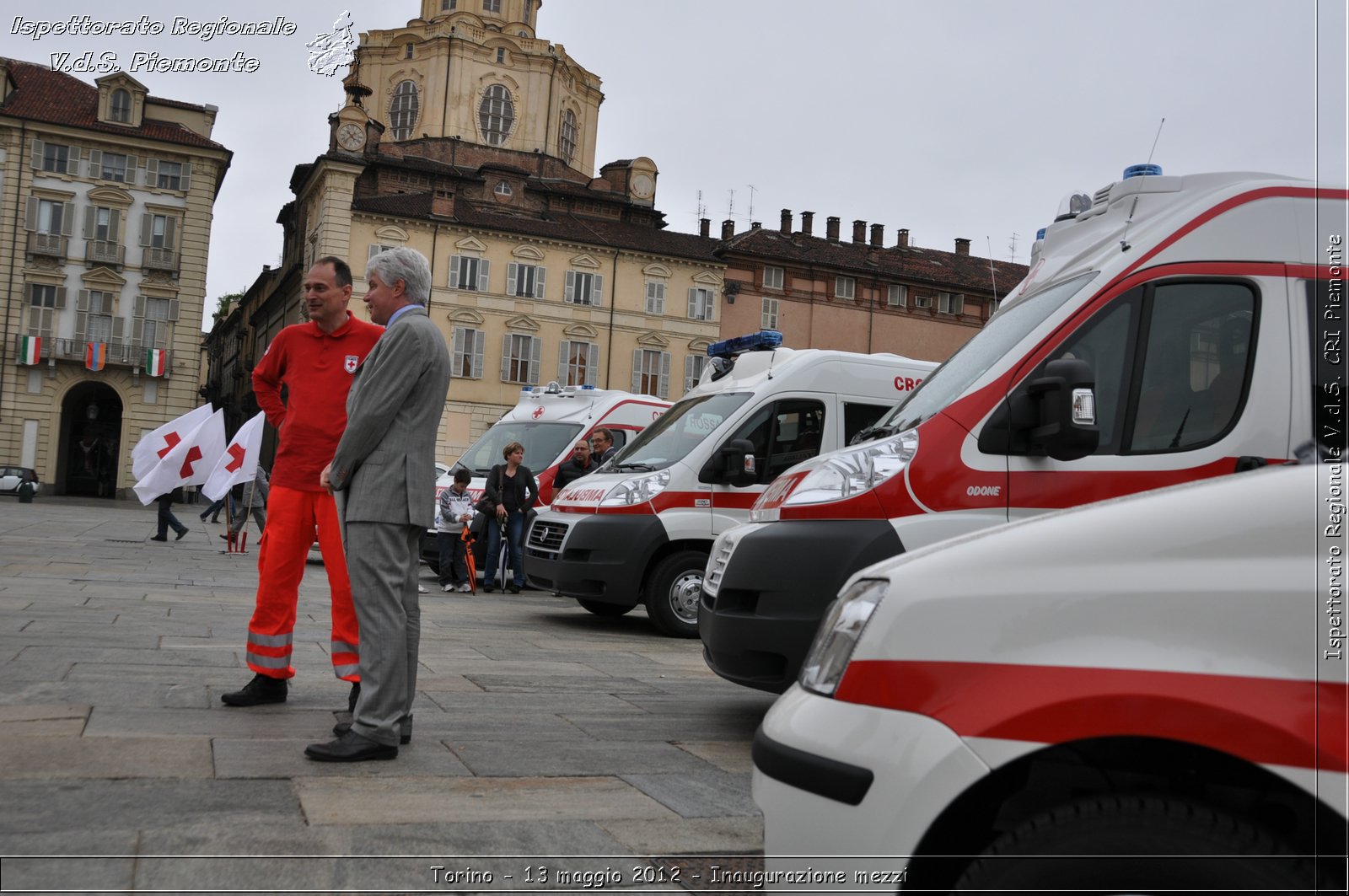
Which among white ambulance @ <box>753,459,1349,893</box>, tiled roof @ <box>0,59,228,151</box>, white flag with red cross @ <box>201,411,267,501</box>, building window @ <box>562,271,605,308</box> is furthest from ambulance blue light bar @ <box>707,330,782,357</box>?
tiled roof @ <box>0,59,228,151</box>

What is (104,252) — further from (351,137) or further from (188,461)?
(188,461)

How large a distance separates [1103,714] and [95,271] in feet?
185

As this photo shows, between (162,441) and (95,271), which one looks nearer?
(162,441)

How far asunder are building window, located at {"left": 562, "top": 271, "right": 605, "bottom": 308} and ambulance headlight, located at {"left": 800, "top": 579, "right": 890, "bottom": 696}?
52.9 m

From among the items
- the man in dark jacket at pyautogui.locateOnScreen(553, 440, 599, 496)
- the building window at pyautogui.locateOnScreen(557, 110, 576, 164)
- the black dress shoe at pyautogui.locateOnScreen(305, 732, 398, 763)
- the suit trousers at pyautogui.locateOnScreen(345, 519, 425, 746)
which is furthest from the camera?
the building window at pyautogui.locateOnScreen(557, 110, 576, 164)

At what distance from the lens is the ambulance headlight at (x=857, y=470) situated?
18.3ft

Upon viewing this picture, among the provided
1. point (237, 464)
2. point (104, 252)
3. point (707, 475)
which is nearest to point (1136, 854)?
point (707, 475)

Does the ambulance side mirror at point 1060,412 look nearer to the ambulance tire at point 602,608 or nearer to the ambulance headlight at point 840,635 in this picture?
the ambulance headlight at point 840,635

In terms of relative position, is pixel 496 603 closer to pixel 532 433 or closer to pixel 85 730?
pixel 532 433

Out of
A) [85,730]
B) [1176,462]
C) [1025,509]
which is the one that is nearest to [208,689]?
[85,730]

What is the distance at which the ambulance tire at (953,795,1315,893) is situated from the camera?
1990 millimetres

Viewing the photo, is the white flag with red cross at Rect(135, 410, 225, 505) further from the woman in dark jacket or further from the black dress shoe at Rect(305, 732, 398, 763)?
the black dress shoe at Rect(305, 732, 398, 763)

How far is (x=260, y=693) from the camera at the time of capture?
18.9ft

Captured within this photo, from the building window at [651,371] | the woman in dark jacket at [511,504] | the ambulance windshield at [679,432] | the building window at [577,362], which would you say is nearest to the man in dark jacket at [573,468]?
the woman in dark jacket at [511,504]
